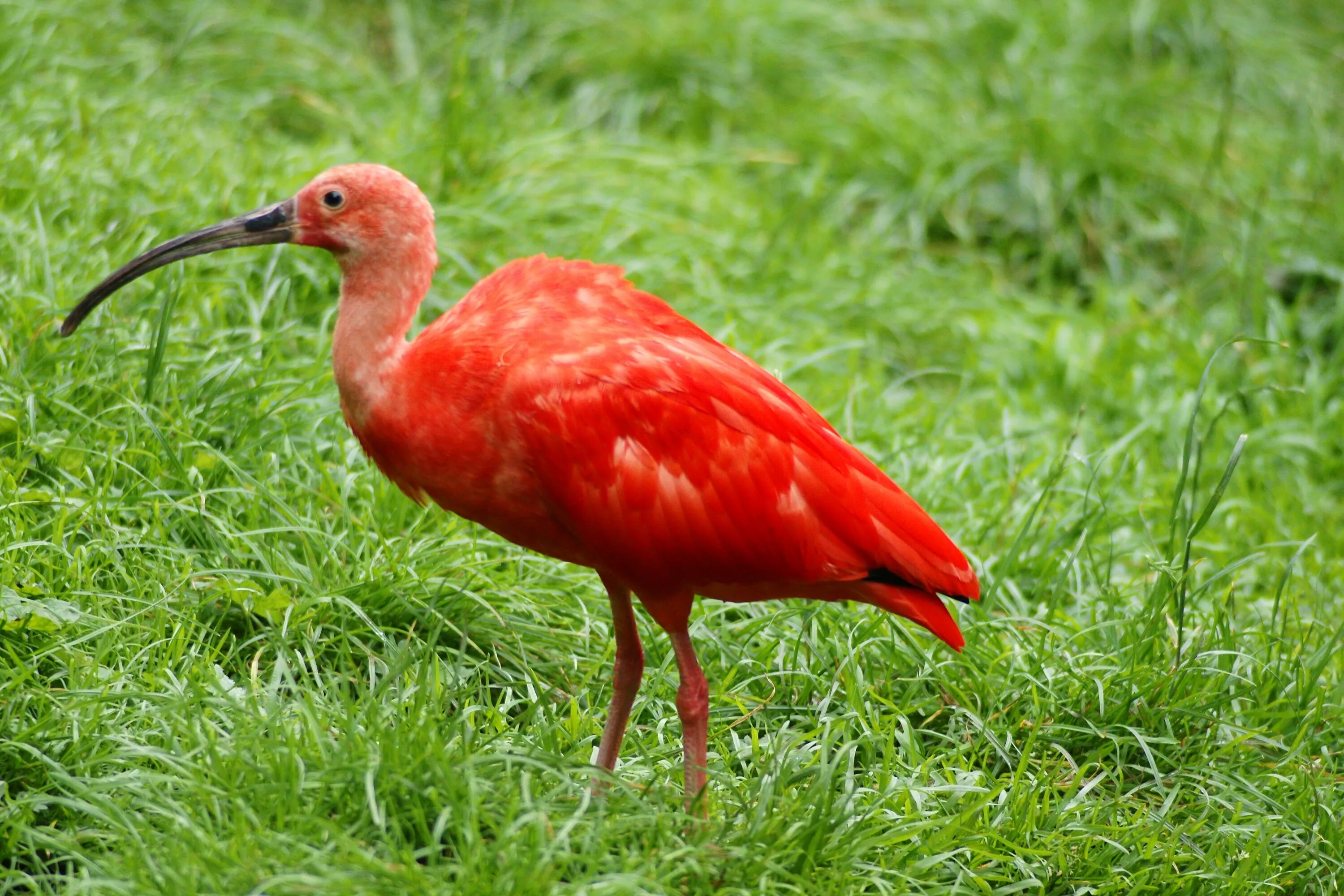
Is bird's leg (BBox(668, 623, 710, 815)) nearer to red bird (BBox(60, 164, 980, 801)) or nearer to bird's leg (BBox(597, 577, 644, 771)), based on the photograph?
red bird (BBox(60, 164, 980, 801))

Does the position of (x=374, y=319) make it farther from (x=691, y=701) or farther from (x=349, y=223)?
(x=691, y=701)

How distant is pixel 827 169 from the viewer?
289 inches

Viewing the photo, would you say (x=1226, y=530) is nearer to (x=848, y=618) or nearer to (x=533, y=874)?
(x=848, y=618)

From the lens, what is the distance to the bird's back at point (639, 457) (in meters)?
3.28

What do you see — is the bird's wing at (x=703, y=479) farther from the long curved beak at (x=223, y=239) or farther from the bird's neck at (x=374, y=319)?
the long curved beak at (x=223, y=239)

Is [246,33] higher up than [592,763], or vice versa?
[246,33]

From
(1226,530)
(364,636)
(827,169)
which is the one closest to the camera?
(364,636)

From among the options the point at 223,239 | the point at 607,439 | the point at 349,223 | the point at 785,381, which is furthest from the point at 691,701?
the point at 785,381

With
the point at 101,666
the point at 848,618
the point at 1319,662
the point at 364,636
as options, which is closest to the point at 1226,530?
the point at 1319,662

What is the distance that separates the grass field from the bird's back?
1.64 ft

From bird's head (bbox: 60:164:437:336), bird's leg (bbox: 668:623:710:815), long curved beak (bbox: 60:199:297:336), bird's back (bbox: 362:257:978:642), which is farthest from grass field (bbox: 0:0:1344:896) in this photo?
bird's head (bbox: 60:164:437:336)

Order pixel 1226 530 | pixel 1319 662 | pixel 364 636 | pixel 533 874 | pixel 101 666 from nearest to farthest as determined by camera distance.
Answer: pixel 533 874 < pixel 101 666 < pixel 364 636 < pixel 1319 662 < pixel 1226 530

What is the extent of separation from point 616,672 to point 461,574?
0.73m

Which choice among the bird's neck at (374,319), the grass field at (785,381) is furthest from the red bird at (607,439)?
the grass field at (785,381)
